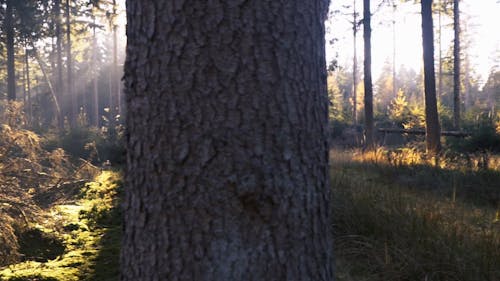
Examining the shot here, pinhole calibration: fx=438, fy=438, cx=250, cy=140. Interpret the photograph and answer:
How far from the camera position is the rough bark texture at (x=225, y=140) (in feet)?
4.66

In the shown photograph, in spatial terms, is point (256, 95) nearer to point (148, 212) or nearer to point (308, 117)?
point (308, 117)

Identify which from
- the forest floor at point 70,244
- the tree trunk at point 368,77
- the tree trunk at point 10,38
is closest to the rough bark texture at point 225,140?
the forest floor at point 70,244

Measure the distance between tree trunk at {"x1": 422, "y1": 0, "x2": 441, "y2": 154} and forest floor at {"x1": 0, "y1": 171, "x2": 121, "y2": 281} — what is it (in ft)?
32.5

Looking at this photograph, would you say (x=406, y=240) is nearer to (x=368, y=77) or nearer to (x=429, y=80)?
(x=429, y=80)

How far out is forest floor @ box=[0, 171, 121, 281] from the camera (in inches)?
108

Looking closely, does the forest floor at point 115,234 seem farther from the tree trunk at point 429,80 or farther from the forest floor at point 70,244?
the tree trunk at point 429,80

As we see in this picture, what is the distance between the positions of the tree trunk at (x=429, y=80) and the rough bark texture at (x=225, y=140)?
464 inches

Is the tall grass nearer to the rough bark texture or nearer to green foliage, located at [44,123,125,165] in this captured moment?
the rough bark texture

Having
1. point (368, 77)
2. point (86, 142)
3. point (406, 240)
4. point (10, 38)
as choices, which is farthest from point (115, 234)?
point (10, 38)

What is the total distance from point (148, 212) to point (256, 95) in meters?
0.54

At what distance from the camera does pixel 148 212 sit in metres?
1.50

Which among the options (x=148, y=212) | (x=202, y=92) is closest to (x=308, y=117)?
(x=202, y=92)

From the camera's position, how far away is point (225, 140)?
1419 mm

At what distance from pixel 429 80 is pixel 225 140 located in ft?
39.9
